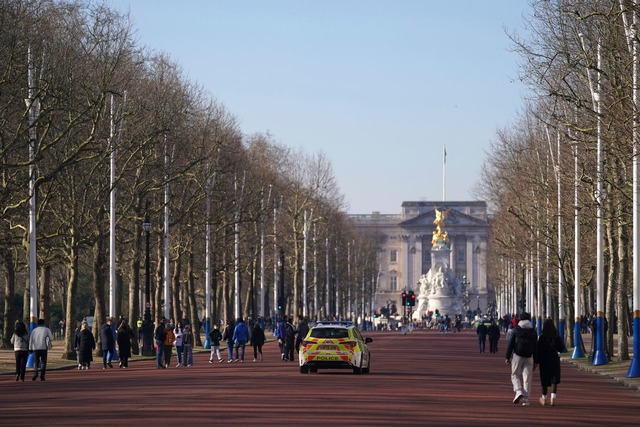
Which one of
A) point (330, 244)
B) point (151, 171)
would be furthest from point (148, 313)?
point (330, 244)

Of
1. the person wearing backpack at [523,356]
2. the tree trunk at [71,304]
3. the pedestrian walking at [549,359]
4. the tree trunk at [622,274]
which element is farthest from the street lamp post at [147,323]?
the person wearing backpack at [523,356]

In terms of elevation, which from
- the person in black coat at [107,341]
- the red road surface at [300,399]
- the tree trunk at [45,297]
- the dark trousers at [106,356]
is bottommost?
the red road surface at [300,399]

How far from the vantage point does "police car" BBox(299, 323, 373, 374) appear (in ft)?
134

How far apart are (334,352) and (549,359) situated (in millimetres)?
13133

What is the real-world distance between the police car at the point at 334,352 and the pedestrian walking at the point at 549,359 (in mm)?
12658

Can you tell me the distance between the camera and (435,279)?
16088 centimetres

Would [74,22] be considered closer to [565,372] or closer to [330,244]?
[565,372]

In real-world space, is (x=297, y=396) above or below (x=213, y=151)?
below

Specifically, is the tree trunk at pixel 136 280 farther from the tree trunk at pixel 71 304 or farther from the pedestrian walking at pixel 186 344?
the pedestrian walking at pixel 186 344

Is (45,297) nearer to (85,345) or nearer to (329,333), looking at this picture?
(85,345)

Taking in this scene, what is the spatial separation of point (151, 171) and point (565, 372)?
24354 mm

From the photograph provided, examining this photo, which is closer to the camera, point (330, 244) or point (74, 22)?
point (74, 22)

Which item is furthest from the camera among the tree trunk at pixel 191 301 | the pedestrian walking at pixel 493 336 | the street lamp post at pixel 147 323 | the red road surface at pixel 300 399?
the tree trunk at pixel 191 301

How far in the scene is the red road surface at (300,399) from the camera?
75.9ft
